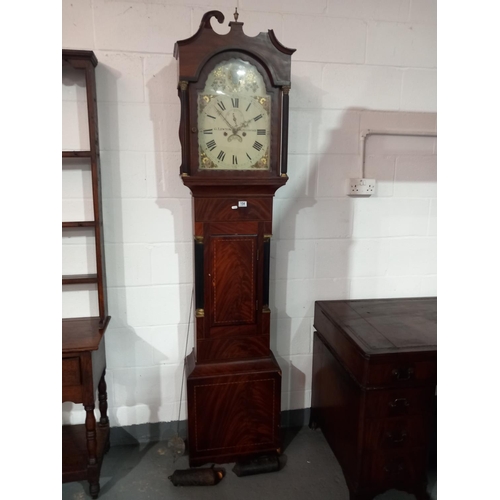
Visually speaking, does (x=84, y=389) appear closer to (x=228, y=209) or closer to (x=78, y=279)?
(x=78, y=279)

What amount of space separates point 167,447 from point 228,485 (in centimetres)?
39

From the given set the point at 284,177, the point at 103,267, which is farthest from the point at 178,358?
the point at 284,177

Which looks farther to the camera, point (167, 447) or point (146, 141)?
point (167, 447)

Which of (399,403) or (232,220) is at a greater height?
(232,220)

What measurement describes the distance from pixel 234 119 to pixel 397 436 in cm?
140

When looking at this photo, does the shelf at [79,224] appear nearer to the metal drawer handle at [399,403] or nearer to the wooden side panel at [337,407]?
the wooden side panel at [337,407]

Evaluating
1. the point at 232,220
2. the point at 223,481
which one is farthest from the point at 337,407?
the point at 232,220

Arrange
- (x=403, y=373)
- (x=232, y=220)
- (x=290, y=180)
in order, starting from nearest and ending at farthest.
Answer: (x=403, y=373), (x=232, y=220), (x=290, y=180)

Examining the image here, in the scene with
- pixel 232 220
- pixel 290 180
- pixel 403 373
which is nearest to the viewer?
pixel 403 373

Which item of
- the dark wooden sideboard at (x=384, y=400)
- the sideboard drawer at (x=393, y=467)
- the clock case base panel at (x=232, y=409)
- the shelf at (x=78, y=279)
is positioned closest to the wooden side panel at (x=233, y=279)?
the clock case base panel at (x=232, y=409)

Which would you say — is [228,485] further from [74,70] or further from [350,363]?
[74,70]

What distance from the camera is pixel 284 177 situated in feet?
5.06

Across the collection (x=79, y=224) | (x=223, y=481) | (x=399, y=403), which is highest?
(x=79, y=224)

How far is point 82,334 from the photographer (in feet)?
5.35
